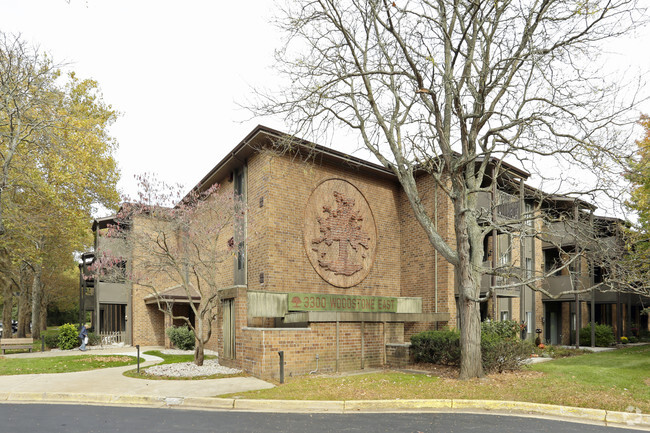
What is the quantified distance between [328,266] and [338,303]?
5.66 feet

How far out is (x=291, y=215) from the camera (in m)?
17.5

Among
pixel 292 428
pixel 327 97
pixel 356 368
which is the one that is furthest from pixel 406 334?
pixel 292 428

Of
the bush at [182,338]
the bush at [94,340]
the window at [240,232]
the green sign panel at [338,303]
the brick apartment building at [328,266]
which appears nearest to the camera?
the brick apartment building at [328,266]

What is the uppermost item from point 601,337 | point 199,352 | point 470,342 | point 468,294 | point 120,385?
point 468,294

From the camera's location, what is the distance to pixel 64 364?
17.2 meters

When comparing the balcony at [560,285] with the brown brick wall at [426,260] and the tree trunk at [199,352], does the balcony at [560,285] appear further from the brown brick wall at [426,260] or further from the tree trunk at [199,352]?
the tree trunk at [199,352]

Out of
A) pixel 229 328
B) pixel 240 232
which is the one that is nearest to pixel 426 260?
pixel 240 232

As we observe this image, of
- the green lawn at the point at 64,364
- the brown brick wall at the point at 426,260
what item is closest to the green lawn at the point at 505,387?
the brown brick wall at the point at 426,260

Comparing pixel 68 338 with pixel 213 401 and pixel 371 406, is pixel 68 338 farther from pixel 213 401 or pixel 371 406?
pixel 371 406

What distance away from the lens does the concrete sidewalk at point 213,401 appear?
930cm

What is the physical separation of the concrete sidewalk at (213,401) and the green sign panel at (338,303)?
3464 millimetres

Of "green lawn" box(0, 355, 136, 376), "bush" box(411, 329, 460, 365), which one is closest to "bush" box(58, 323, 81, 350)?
"green lawn" box(0, 355, 136, 376)

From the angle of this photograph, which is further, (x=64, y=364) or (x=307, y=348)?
(x=64, y=364)

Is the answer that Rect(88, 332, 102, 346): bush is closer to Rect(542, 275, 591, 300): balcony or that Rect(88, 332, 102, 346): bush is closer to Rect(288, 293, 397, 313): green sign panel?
Rect(288, 293, 397, 313): green sign panel
